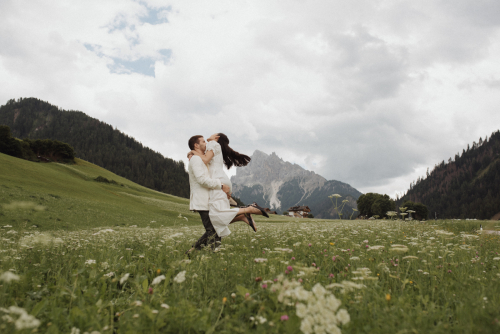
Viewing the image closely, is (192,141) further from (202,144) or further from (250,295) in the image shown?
(250,295)

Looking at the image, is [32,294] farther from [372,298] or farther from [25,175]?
[25,175]

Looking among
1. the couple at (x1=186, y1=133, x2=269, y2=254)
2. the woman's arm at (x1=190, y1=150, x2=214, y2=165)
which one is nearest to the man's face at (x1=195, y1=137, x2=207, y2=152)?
the couple at (x1=186, y1=133, x2=269, y2=254)

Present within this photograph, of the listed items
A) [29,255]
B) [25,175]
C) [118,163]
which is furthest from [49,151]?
[29,255]

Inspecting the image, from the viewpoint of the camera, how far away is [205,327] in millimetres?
2408

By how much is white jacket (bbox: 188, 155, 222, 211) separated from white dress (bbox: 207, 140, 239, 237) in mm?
174

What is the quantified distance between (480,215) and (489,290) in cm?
21958

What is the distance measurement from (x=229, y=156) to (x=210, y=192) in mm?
1759

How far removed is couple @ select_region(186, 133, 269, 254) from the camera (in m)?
6.64

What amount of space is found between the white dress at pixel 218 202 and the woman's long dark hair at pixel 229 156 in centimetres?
71

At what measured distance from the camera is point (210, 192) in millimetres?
6922

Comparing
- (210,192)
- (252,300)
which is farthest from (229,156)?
(252,300)

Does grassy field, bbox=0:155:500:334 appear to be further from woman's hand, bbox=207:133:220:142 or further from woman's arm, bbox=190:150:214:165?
woman's hand, bbox=207:133:220:142

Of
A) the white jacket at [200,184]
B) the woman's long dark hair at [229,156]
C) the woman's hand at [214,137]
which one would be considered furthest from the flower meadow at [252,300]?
the woman's long dark hair at [229,156]

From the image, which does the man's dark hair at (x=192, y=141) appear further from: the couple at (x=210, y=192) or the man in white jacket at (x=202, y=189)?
the man in white jacket at (x=202, y=189)
